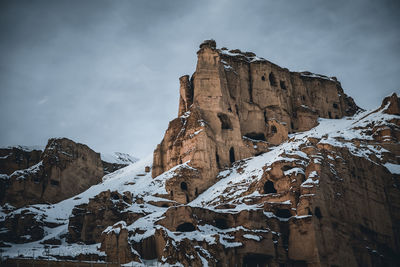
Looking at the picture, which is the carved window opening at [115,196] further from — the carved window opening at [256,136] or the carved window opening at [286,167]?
the carved window opening at [256,136]

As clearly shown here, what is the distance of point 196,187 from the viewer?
85688 millimetres

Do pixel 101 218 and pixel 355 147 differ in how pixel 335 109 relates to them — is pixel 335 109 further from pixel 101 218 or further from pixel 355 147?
pixel 101 218

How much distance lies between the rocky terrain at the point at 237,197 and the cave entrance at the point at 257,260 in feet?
0.40

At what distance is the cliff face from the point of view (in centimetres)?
9212

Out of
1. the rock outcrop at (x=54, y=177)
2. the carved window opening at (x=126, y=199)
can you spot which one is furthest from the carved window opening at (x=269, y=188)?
the rock outcrop at (x=54, y=177)

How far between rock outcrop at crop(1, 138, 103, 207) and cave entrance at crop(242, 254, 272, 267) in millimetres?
51485

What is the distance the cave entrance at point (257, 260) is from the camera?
61.0 meters

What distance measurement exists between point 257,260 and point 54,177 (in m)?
55.4

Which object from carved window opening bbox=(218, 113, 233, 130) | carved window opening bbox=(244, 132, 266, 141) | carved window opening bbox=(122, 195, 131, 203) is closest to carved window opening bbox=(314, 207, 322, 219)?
carved window opening bbox=(122, 195, 131, 203)

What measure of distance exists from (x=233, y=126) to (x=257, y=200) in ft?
104

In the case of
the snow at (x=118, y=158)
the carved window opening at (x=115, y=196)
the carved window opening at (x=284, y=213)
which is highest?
the snow at (x=118, y=158)

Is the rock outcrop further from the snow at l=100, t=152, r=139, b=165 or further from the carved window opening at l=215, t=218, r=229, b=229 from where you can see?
the carved window opening at l=215, t=218, r=229, b=229

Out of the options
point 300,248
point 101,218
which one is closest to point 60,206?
point 101,218

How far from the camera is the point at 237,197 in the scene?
7419 cm
